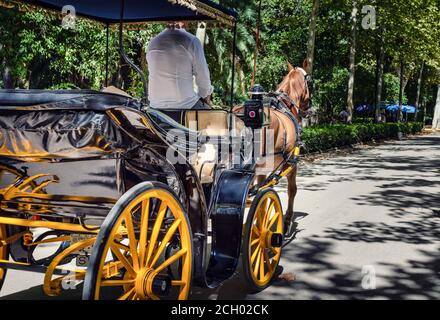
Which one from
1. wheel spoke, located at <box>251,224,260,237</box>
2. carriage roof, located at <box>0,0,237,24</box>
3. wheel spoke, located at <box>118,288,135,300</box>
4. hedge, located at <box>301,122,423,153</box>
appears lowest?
wheel spoke, located at <box>118,288,135,300</box>

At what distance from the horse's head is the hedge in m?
5.55

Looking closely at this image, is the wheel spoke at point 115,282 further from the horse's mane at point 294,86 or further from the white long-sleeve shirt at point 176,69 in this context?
the horse's mane at point 294,86

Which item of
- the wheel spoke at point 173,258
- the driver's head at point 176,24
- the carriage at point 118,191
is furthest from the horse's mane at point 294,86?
the wheel spoke at point 173,258

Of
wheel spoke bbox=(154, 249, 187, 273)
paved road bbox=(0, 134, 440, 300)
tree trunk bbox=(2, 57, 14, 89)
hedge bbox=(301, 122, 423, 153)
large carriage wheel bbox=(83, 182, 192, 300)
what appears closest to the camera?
large carriage wheel bbox=(83, 182, 192, 300)

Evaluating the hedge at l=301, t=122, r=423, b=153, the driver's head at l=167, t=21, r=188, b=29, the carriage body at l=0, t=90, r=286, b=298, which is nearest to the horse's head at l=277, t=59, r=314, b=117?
the driver's head at l=167, t=21, r=188, b=29


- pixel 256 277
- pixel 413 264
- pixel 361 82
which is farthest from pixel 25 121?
pixel 361 82

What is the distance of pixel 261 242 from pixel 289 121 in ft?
7.80

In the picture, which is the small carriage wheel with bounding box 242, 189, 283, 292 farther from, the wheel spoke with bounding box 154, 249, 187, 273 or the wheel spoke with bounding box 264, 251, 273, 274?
the wheel spoke with bounding box 154, 249, 187, 273

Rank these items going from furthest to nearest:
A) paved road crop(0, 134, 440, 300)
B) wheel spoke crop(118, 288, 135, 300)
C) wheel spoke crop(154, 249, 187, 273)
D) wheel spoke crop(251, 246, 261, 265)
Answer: paved road crop(0, 134, 440, 300) < wheel spoke crop(251, 246, 261, 265) < wheel spoke crop(154, 249, 187, 273) < wheel spoke crop(118, 288, 135, 300)

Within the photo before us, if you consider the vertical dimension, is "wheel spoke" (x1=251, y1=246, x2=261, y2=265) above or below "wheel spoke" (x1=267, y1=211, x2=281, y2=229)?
below

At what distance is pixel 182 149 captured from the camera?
396 cm

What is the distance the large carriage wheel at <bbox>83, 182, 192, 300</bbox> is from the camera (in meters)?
3.09

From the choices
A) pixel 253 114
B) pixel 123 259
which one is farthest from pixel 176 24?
pixel 123 259

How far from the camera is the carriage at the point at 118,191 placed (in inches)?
132
